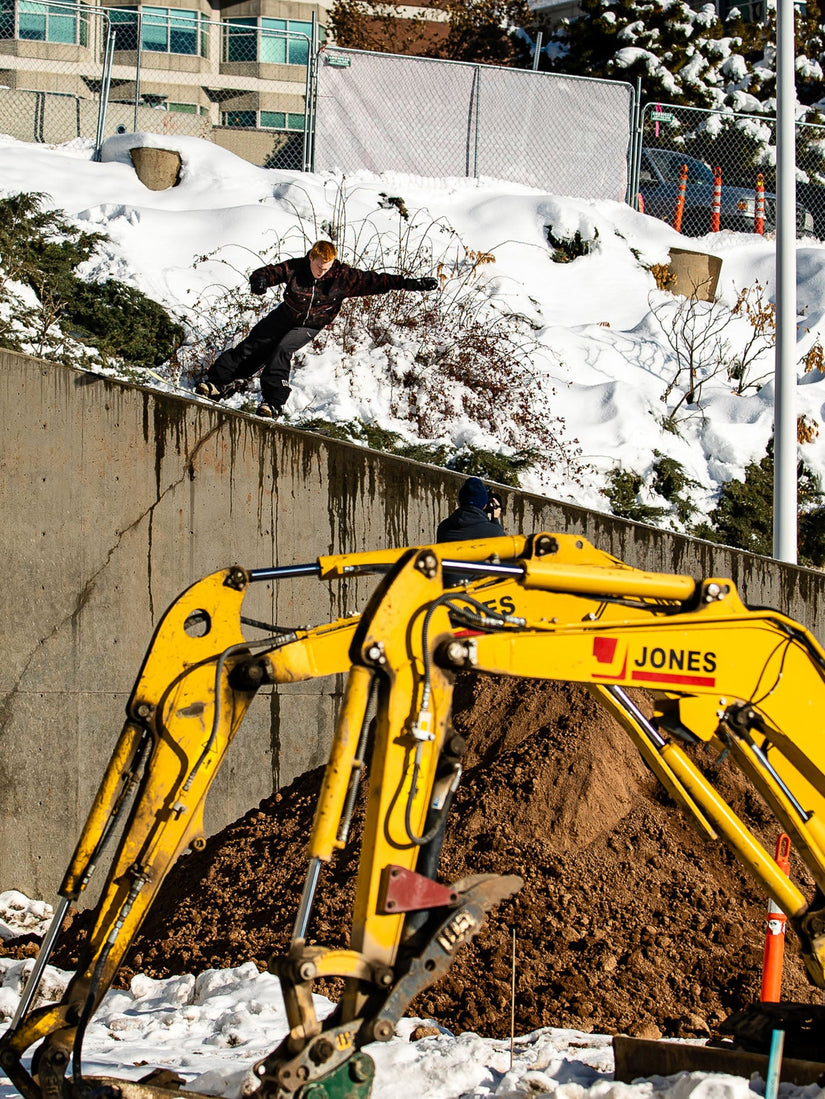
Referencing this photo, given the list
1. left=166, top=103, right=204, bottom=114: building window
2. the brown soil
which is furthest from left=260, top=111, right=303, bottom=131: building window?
the brown soil

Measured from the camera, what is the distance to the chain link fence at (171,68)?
82.5ft

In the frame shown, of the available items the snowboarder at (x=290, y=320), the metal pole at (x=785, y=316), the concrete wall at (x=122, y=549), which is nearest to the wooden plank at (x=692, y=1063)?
the concrete wall at (x=122, y=549)

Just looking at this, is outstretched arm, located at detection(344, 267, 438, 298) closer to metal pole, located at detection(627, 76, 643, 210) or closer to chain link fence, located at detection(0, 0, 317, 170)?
metal pole, located at detection(627, 76, 643, 210)

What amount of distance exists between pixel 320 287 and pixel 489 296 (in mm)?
4990

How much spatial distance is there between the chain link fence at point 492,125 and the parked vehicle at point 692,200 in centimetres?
Result: 104

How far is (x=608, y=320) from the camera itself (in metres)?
16.6

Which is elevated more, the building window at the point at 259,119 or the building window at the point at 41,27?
the building window at the point at 41,27

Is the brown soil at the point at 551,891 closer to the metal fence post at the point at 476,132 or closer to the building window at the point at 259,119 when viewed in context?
the metal fence post at the point at 476,132

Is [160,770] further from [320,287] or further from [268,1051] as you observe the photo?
[320,287]

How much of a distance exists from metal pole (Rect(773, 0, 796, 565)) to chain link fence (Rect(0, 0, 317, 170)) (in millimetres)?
13891

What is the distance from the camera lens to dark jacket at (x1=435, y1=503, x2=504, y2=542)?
8.05m

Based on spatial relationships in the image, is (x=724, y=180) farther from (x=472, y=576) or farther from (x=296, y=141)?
(x=472, y=576)

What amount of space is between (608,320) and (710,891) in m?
10.1

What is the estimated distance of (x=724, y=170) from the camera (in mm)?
24766
